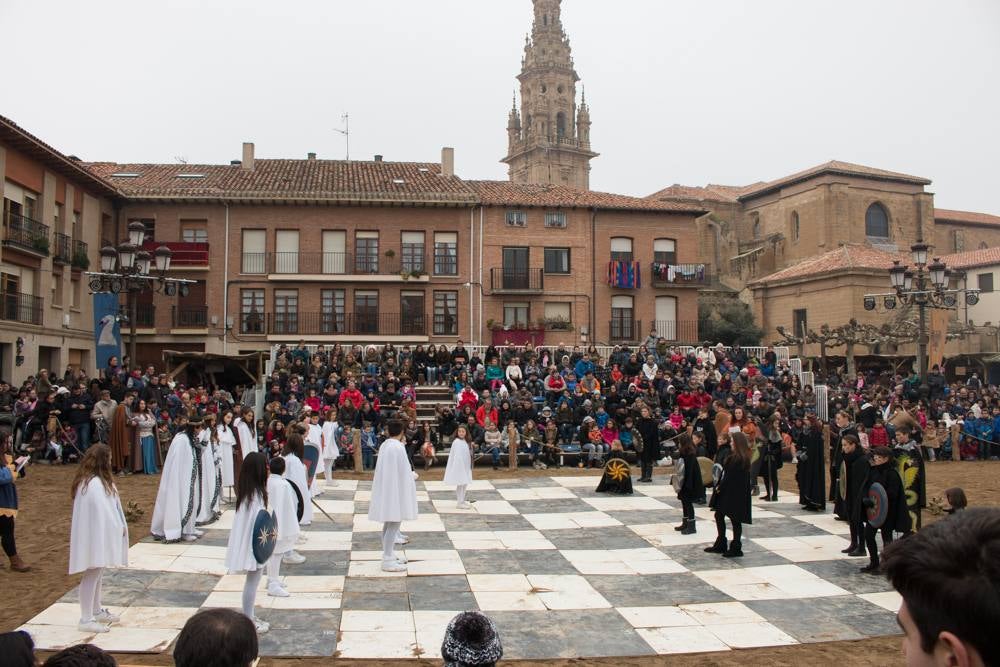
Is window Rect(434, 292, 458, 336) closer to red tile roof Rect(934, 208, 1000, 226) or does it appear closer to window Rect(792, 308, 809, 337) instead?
window Rect(792, 308, 809, 337)

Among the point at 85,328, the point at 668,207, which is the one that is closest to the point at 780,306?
the point at 668,207

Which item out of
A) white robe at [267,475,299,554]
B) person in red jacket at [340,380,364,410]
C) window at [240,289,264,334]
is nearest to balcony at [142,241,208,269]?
window at [240,289,264,334]

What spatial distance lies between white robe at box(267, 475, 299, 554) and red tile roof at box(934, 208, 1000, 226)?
62.5m

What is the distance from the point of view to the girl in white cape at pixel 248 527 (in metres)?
7.39

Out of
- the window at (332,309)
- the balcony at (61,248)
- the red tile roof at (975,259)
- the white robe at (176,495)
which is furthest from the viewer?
the red tile roof at (975,259)

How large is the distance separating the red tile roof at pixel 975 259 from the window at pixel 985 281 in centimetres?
68

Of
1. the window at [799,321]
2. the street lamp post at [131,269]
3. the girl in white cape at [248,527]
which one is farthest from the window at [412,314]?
the girl in white cape at [248,527]

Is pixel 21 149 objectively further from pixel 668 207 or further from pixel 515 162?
pixel 515 162

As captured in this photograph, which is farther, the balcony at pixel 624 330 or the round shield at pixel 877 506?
the balcony at pixel 624 330

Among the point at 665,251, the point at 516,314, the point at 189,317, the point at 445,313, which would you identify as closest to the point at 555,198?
the point at 516,314

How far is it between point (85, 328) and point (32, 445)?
14.5m

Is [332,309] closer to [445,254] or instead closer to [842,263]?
[445,254]

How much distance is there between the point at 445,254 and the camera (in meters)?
36.5

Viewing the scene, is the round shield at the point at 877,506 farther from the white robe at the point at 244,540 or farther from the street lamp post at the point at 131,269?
the street lamp post at the point at 131,269
